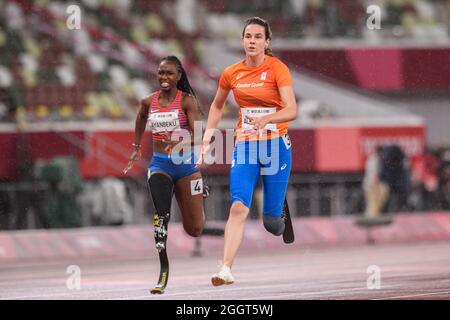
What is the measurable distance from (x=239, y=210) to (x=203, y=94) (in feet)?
60.6

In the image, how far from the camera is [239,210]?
475 inches

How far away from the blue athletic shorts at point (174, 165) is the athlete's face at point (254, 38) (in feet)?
5.13

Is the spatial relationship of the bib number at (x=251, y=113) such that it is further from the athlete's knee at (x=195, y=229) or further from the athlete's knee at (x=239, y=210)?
the athlete's knee at (x=195, y=229)

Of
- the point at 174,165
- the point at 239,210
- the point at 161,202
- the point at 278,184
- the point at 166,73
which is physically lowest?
the point at 239,210

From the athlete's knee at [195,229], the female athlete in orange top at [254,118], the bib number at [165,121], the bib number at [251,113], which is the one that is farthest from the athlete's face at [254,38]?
the athlete's knee at [195,229]

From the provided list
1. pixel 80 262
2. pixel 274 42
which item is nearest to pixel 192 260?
pixel 80 262

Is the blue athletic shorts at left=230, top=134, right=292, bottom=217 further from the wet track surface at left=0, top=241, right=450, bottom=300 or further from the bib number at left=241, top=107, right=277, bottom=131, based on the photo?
the wet track surface at left=0, top=241, right=450, bottom=300

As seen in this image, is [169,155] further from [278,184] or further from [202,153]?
[278,184]

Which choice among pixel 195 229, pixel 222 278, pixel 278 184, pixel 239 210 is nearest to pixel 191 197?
pixel 195 229

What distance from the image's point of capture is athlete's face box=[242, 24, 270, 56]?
11953mm

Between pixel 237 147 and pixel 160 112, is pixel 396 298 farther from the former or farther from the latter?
pixel 160 112

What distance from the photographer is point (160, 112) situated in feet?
41.7

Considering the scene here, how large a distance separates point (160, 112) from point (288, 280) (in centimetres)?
386

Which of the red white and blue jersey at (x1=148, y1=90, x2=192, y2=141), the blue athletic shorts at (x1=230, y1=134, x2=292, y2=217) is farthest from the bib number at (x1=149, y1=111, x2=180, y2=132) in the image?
the blue athletic shorts at (x1=230, y1=134, x2=292, y2=217)
